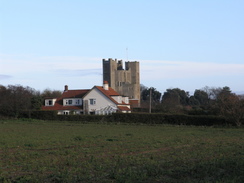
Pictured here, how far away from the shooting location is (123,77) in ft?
453

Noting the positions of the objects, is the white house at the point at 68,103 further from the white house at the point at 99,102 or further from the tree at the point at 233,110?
the tree at the point at 233,110

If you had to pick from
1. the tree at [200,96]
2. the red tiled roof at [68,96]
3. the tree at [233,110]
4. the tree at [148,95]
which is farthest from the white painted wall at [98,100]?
the tree at [200,96]

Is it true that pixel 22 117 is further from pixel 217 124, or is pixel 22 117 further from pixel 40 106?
pixel 217 124

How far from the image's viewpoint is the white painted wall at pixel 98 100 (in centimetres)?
7744

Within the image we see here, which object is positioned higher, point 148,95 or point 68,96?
point 148,95

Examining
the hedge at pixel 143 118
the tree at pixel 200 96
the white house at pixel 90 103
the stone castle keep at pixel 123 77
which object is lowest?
the hedge at pixel 143 118

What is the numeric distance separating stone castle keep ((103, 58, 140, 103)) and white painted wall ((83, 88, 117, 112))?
171ft

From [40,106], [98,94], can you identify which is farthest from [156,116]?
[40,106]

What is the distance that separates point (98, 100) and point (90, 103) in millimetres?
1852

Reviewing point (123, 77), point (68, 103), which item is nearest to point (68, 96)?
point (68, 103)

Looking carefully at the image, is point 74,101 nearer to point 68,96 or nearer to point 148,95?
point 68,96

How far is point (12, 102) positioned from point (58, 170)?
5812cm

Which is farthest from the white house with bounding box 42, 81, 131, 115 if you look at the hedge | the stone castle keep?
the stone castle keep

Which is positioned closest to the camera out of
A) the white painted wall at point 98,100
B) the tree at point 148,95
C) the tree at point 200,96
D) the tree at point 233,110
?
the tree at point 233,110
